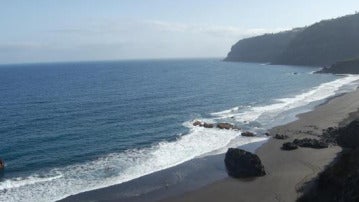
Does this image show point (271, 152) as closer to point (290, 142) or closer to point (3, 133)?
point (290, 142)

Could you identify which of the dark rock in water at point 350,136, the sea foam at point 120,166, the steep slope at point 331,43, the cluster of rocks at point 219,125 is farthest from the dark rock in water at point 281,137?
the steep slope at point 331,43

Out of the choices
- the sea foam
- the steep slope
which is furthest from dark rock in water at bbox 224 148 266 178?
the steep slope

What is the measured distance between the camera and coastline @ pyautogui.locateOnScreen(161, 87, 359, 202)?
106 ft

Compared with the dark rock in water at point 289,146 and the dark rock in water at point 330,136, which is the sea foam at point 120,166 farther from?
the dark rock in water at point 330,136

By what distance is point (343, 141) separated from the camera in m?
42.2

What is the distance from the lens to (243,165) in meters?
37.2

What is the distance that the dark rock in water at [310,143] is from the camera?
143 ft

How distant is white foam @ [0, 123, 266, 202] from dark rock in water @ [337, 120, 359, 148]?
1051cm

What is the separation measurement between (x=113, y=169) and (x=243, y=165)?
1184 cm

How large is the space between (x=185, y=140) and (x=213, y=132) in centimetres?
559

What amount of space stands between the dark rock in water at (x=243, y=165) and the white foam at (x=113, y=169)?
608 cm

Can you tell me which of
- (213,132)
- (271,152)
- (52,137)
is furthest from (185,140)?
(52,137)

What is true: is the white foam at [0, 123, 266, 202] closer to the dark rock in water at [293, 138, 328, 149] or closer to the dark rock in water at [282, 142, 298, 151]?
the dark rock in water at [282, 142, 298, 151]

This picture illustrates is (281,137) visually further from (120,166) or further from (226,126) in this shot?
(120,166)
